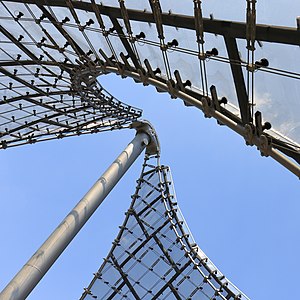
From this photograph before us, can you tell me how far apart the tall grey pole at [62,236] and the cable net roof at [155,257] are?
10790 millimetres

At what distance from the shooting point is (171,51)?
12.5 metres

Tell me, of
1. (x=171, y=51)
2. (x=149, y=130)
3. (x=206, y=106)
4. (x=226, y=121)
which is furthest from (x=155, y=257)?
(x=226, y=121)

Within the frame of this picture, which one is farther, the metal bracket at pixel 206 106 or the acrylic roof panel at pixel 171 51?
the metal bracket at pixel 206 106

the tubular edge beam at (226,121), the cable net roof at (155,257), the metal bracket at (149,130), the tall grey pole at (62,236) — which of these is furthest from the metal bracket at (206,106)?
the cable net roof at (155,257)

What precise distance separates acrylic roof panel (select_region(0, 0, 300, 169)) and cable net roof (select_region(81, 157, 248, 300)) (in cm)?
748

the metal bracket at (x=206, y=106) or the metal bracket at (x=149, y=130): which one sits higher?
the metal bracket at (x=149, y=130)

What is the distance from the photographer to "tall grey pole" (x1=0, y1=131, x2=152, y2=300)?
11.0 meters

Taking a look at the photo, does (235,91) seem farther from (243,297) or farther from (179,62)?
(243,297)

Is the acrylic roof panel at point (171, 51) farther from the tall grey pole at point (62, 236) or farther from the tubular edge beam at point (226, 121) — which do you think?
the tall grey pole at point (62, 236)

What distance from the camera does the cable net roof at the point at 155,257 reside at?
2755 centimetres

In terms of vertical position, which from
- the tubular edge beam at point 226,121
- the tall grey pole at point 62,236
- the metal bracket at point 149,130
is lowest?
the tall grey pole at point 62,236

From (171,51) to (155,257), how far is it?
1863cm

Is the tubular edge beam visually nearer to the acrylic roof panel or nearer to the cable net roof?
the acrylic roof panel

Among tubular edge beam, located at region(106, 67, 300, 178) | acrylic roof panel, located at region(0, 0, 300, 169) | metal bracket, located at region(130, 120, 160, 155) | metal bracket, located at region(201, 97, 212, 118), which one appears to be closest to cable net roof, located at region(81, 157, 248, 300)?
metal bracket, located at region(130, 120, 160, 155)
